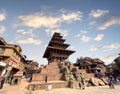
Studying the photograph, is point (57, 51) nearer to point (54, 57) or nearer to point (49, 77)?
point (54, 57)

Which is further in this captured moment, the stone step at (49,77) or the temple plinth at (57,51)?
the temple plinth at (57,51)

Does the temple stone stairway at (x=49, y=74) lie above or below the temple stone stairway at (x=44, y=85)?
above

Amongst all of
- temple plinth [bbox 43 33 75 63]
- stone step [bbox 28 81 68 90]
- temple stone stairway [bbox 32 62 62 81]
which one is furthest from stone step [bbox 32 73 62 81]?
temple plinth [bbox 43 33 75 63]

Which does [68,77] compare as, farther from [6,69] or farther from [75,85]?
[6,69]

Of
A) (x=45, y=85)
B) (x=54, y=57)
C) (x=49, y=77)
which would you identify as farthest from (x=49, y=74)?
(x=54, y=57)

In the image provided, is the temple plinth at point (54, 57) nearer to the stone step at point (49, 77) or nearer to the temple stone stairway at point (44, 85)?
the stone step at point (49, 77)

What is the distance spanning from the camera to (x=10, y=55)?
23.2 metres

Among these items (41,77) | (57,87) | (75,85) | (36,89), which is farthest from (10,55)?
(75,85)

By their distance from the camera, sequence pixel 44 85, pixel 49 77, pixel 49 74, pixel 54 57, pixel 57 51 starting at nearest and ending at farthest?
pixel 44 85 → pixel 49 77 → pixel 49 74 → pixel 54 57 → pixel 57 51

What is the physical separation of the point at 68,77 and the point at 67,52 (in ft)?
54.0

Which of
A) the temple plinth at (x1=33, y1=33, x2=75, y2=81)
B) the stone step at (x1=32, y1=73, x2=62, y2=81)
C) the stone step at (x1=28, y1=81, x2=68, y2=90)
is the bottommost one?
the stone step at (x1=28, y1=81, x2=68, y2=90)

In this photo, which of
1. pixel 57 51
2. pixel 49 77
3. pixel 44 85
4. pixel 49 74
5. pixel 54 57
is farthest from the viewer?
pixel 57 51

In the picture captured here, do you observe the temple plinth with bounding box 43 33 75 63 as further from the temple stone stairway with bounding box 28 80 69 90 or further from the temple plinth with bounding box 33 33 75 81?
the temple stone stairway with bounding box 28 80 69 90

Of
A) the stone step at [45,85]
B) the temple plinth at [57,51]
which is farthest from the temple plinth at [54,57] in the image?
the stone step at [45,85]
